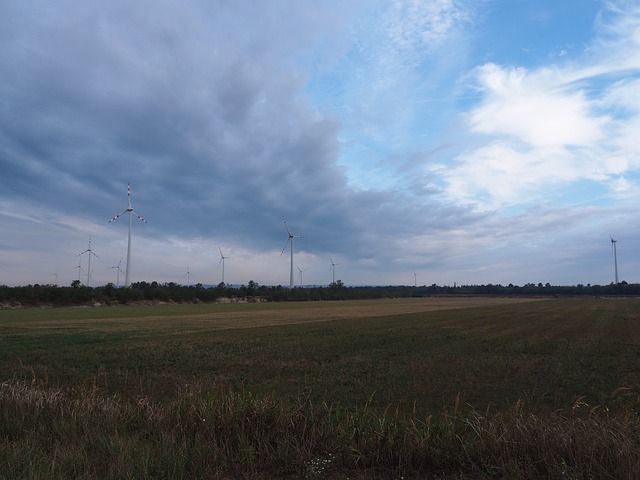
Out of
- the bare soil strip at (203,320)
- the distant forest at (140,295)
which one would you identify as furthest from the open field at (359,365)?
the distant forest at (140,295)

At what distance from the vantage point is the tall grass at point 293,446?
5.57 metres

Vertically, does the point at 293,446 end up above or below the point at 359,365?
above

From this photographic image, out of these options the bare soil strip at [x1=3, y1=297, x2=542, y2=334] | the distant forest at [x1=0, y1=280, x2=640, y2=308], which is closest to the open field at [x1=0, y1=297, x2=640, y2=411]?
the bare soil strip at [x1=3, y1=297, x2=542, y2=334]

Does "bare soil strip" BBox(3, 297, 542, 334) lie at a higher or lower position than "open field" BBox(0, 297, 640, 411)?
higher

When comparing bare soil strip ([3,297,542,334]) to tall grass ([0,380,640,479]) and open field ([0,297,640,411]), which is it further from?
tall grass ([0,380,640,479])

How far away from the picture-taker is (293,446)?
20.9 ft

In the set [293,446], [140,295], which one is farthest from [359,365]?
[140,295]

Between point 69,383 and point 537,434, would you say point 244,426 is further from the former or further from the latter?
point 69,383

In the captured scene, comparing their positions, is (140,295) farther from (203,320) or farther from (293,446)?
(293,446)

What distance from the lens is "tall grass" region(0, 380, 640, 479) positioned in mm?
5566

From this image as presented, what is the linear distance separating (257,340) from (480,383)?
18.4m

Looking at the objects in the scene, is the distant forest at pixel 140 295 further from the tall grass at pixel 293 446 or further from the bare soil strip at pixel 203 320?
the tall grass at pixel 293 446

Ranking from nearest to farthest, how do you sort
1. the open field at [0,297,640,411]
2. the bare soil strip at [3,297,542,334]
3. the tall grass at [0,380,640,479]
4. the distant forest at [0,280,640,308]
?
the tall grass at [0,380,640,479], the open field at [0,297,640,411], the bare soil strip at [3,297,542,334], the distant forest at [0,280,640,308]

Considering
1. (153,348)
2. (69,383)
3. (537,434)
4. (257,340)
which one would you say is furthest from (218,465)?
(257,340)
